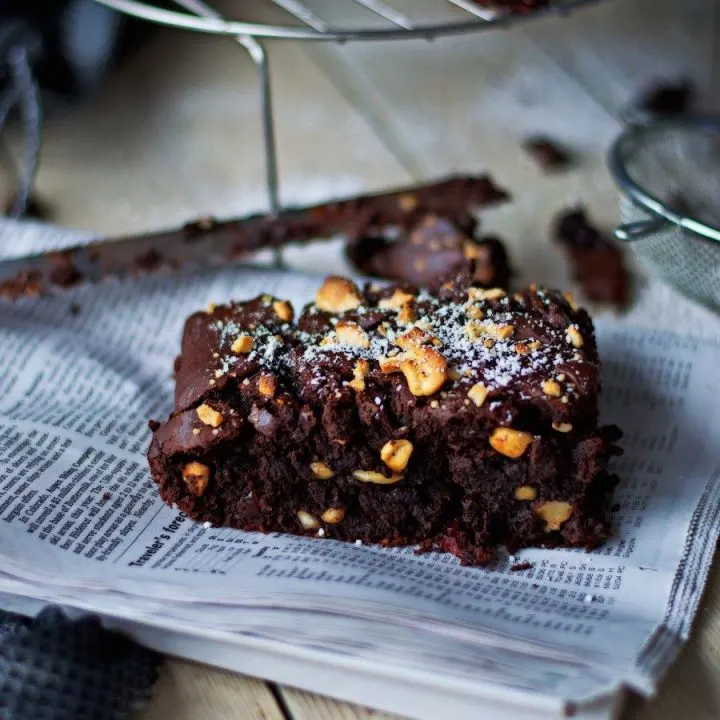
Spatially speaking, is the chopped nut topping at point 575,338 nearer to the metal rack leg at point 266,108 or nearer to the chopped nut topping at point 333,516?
the chopped nut topping at point 333,516

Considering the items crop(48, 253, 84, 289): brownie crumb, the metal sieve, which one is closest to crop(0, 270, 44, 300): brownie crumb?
crop(48, 253, 84, 289): brownie crumb

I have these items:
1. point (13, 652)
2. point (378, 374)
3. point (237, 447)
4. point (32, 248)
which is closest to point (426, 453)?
point (378, 374)

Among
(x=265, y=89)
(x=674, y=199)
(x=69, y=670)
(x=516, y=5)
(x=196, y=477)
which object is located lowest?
(x=69, y=670)

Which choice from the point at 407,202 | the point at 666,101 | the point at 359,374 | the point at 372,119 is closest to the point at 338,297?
the point at 359,374

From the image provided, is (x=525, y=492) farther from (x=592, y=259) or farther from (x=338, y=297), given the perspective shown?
(x=592, y=259)

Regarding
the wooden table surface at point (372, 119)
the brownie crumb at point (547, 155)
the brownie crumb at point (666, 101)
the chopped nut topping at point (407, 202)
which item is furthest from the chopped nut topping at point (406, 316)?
the brownie crumb at point (666, 101)

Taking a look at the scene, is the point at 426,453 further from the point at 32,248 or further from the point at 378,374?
the point at 32,248
